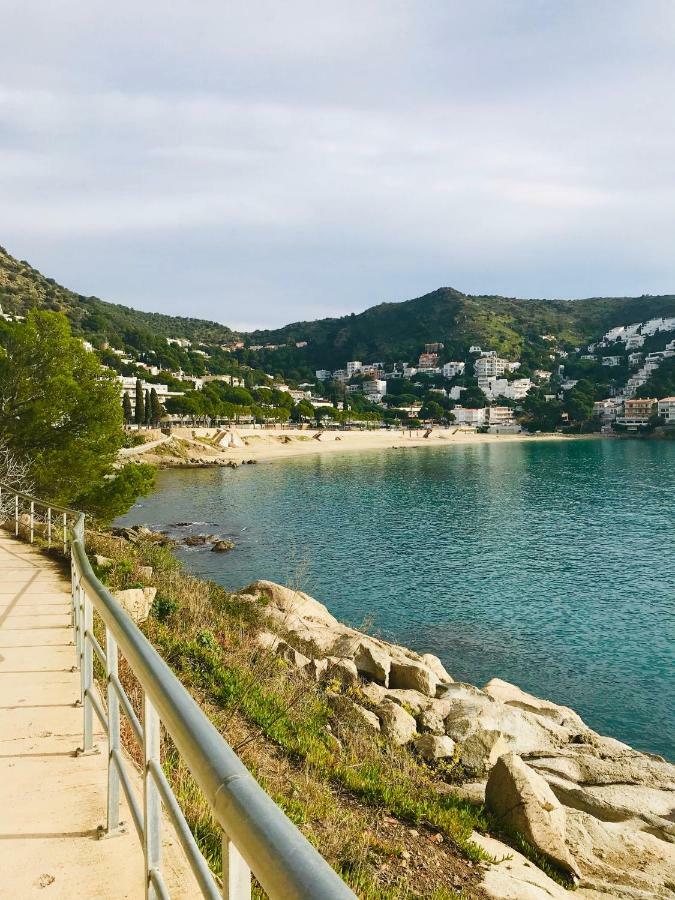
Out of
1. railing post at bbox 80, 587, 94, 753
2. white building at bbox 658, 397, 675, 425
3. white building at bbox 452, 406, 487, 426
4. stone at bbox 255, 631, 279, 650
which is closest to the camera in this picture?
railing post at bbox 80, 587, 94, 753

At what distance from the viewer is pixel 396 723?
35.1ft

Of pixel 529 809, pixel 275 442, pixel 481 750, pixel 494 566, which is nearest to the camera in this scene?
pixel 529 809

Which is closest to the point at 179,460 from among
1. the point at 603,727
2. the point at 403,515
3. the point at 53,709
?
the point at 403,515

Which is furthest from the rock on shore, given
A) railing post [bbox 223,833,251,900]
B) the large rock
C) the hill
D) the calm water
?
the hill

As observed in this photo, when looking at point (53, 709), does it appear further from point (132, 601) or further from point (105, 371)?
point (105, 371)

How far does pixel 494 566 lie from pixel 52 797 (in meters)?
28.3

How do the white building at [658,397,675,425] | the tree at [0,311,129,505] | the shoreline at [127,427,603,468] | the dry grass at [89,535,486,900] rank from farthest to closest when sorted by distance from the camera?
the white building at [658,397,675,425]
the shoreline at [127,427,603,468]
the tree at [0,311,129,505]
the dry grass at [89,535,486,900]

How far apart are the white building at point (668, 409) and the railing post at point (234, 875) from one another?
6461 inches

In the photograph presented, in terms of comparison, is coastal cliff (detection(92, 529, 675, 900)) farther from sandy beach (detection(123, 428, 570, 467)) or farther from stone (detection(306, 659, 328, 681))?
sandy beach (detection(123, 428, 570, 467))

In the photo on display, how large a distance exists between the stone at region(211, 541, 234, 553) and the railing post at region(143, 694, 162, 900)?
105ft

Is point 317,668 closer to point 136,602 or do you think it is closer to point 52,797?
point 136,602

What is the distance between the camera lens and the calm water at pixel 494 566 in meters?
18.6

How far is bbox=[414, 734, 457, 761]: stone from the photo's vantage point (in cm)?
1023

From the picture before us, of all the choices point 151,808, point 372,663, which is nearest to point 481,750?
point 372,663
